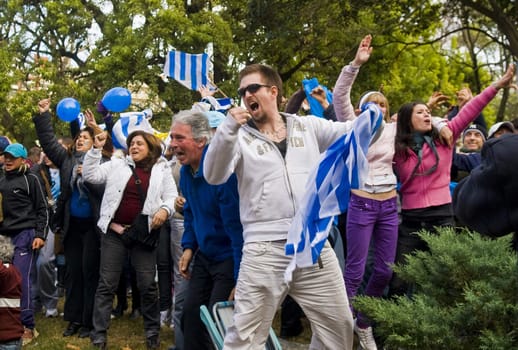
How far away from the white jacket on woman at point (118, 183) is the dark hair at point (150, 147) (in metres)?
0.07

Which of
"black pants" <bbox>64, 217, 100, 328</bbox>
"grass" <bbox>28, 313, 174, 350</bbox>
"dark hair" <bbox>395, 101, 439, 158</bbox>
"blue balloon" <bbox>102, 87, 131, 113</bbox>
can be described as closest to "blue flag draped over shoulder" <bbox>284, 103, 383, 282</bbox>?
"dark hair" <bbox>395, 101, 439, 158</bbox>

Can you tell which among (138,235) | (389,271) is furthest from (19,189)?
(389,271)

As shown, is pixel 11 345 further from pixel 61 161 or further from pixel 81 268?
pixel 61 161

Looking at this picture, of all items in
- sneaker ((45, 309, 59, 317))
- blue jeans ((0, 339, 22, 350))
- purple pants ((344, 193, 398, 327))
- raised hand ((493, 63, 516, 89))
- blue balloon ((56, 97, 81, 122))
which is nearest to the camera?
raised hand ((493, 63, 516, 89))

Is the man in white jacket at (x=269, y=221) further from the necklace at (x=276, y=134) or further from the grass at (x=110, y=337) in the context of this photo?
the grass at (x=110, y=337)

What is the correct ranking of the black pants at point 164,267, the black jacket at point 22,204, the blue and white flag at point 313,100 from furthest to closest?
1. the black pants at point 164,267
2. the black jacket at point 22,204
3. the blue and white flag at point 313,100

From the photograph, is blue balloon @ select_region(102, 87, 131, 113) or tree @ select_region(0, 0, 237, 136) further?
tree @ select_region(0, 0, 237, 136)

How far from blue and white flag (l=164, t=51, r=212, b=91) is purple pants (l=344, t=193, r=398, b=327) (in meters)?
3.91

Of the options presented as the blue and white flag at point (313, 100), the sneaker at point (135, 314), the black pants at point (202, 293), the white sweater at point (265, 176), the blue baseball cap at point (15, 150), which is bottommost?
the sneaker at point (135, 314)

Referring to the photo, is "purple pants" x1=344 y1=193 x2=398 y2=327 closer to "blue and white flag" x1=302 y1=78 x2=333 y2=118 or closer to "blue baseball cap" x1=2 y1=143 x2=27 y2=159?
"blue and white flag" x1=302 y1=78 x2=333 y2=118

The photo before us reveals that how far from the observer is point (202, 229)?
4.99 m

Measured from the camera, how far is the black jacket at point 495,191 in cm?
240

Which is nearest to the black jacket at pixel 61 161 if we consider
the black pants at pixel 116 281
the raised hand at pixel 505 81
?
the black pants at pixel 116 281

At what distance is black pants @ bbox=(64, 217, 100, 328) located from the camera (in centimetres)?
727
